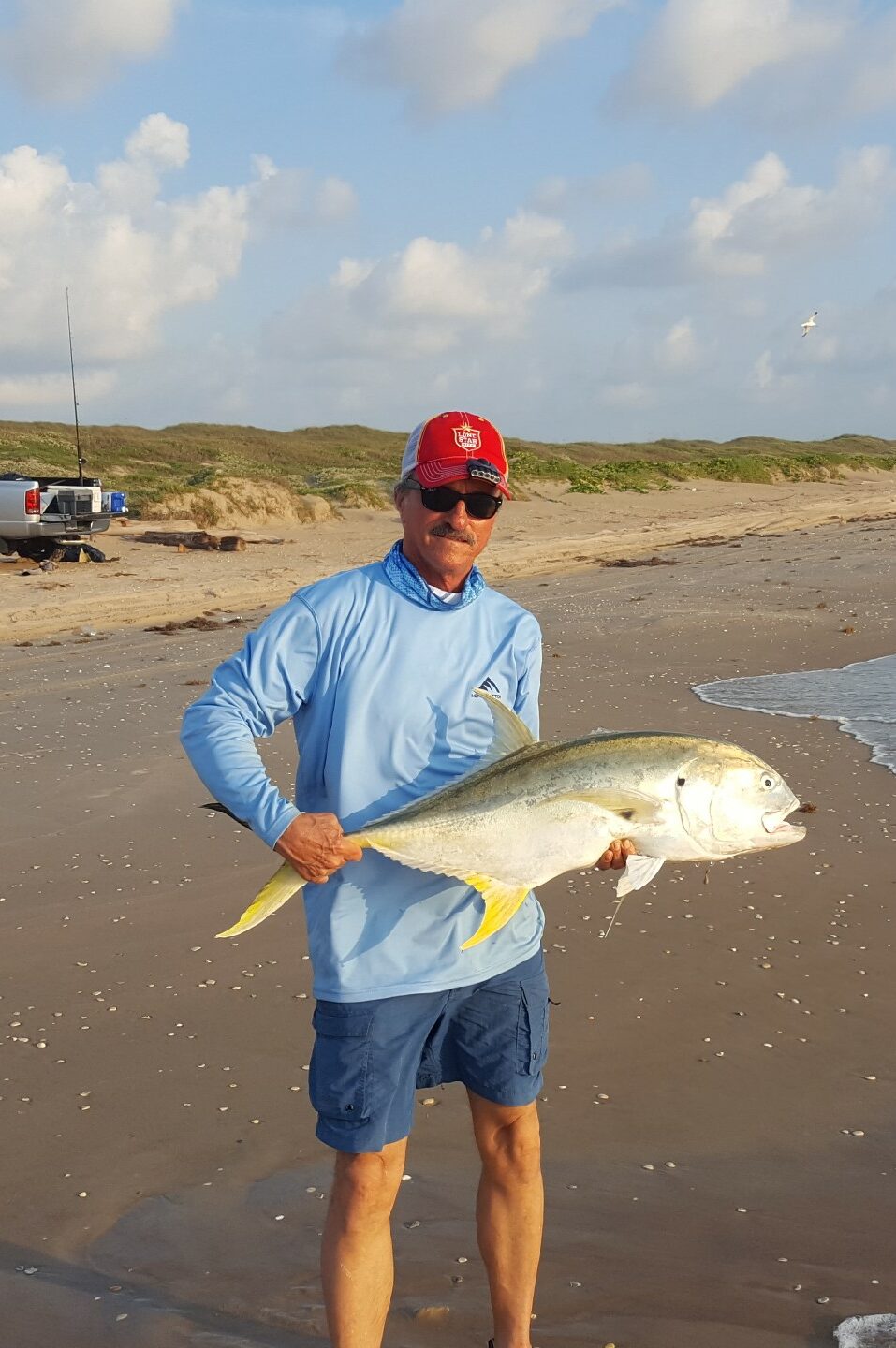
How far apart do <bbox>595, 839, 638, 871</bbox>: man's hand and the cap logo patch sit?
99 centimetres

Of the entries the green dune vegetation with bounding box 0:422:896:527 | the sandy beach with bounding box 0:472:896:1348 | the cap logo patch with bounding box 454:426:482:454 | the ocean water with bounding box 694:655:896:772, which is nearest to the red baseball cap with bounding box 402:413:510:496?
the cap logo patch with bounding box 454:426:482:454

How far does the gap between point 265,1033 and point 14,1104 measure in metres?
0.90

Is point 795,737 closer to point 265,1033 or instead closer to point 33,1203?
point 265,1033

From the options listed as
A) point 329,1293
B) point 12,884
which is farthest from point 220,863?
point 329,1293

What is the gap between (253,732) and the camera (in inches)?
116

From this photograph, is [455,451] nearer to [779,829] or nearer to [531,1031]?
[779,829]

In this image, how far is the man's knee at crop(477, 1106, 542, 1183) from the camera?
2996 mm

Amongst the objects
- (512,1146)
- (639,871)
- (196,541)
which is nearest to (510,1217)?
(512,1146)

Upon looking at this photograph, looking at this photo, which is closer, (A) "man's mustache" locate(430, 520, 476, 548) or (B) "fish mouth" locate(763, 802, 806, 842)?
(B) "fish mouth" locate(763, 802, 806, 842)

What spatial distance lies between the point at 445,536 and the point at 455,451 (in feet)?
0.67

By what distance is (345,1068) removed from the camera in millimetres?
2803

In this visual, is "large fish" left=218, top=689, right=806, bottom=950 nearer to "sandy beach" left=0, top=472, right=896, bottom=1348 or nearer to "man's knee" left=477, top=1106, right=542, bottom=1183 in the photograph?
"man's knee" left=477, top=1106, right=542, bottom=1183

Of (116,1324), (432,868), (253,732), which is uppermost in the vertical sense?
(253,732)

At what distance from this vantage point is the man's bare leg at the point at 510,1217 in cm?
297
